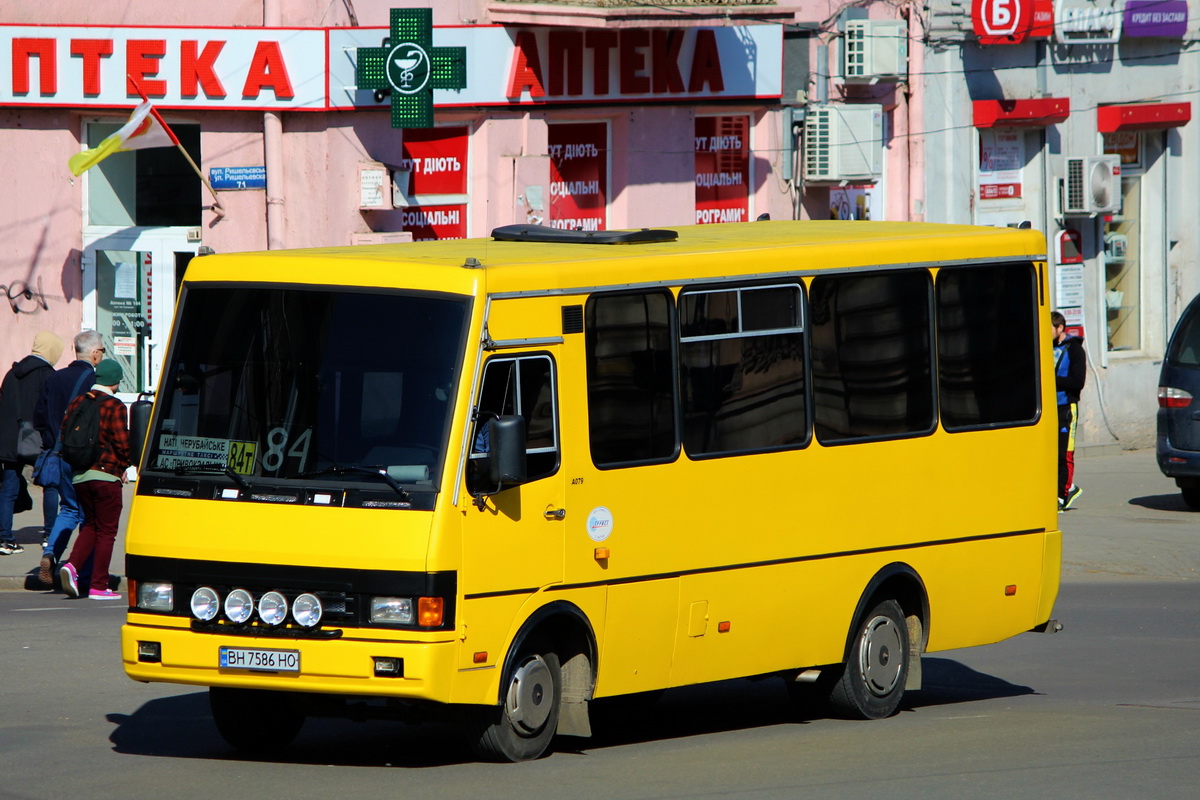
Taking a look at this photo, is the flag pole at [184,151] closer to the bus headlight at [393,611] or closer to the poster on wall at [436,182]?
the poster on wall at [436,182]

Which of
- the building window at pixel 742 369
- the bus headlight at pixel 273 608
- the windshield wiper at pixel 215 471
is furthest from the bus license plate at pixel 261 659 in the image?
the building window at pixel 742 369

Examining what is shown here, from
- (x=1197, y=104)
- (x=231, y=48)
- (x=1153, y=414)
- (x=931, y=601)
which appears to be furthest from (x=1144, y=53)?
(x=931, y=601)

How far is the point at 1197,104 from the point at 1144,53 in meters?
1.36

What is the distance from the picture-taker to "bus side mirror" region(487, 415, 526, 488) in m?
8.21

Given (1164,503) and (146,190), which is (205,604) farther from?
(1164,503)

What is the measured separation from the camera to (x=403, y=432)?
27.4 feet

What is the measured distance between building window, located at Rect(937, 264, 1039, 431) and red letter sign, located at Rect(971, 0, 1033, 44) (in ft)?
43.7

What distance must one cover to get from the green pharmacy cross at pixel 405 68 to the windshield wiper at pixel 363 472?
12074 millimetres

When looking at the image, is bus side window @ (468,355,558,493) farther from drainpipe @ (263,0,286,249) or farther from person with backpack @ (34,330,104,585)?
drainpipe @ (263,0,286,249)

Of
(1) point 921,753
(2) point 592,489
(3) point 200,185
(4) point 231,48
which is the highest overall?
(4) point 231,48

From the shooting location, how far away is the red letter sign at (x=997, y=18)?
24.0 m

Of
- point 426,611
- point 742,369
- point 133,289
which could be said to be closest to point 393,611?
point 426,611

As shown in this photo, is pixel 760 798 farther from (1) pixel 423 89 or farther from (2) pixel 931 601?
(1) pixel 423 89

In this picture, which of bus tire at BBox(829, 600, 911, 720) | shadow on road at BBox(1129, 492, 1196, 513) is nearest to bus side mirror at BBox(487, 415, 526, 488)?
bus tire at BBox(829, 600, 911, 720)
